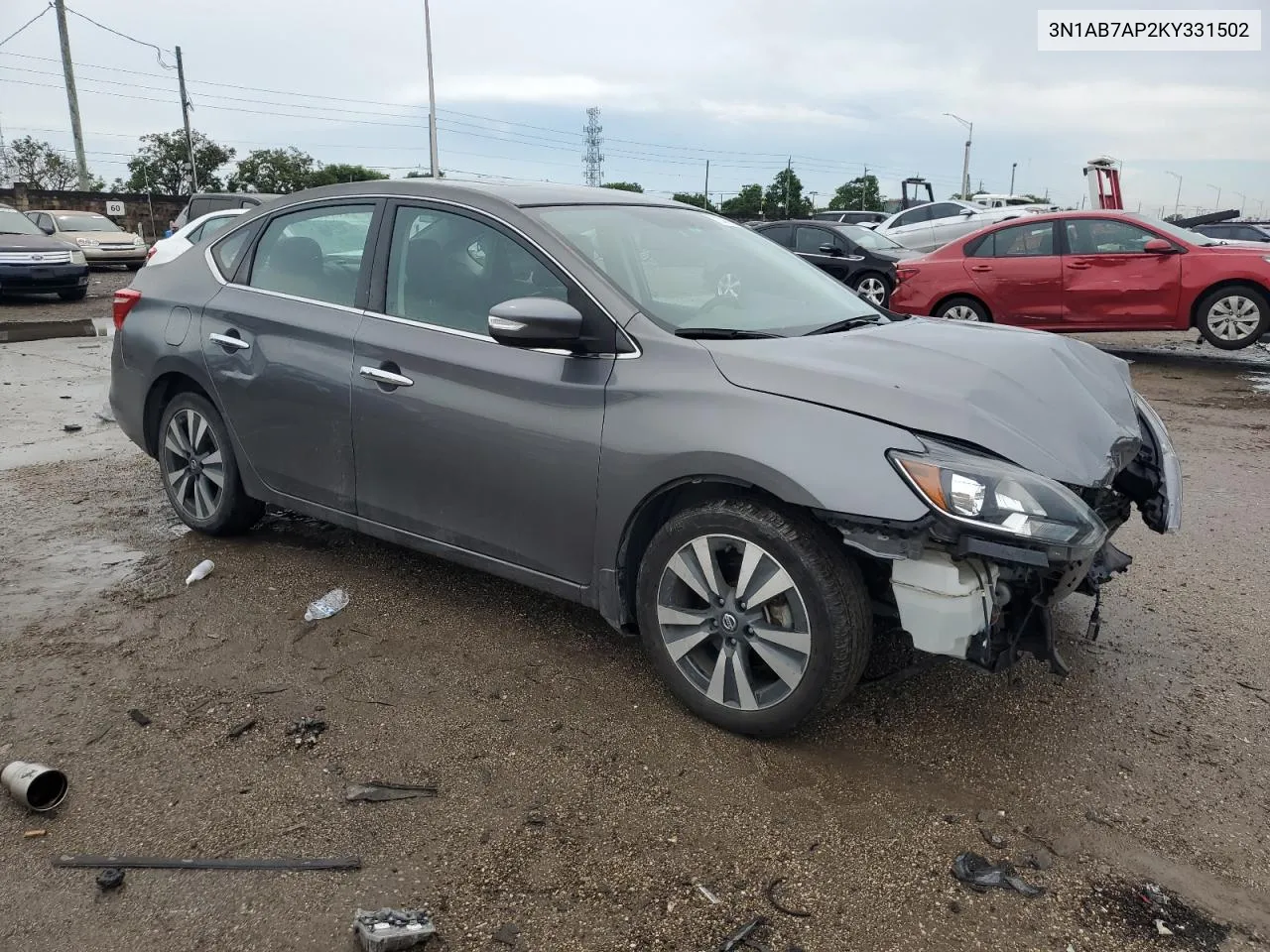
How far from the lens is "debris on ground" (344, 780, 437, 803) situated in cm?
280

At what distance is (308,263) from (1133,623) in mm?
3778

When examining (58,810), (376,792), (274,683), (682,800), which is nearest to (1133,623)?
(682,800)

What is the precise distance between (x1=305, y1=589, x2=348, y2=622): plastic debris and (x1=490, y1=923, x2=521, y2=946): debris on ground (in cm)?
202

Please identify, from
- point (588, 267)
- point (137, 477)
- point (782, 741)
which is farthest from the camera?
point (137, 477)

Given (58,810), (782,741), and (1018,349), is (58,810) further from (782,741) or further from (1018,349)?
(1018,349)

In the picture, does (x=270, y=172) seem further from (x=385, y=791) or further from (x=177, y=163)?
(x=385, y=791)

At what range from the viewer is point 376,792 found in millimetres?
2822

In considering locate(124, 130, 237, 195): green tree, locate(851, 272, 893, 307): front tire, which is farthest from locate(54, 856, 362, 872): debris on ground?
locate(124, 130, 237, 195): green tree

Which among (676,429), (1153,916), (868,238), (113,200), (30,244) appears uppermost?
(113,200)

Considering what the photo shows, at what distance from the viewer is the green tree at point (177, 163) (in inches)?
1950

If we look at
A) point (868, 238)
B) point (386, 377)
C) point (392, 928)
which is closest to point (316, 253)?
point (386, 377)

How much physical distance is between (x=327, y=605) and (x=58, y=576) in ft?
4.47

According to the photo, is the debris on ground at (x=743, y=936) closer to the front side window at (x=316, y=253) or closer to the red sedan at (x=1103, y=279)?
the front side window at (x=316, y=253)

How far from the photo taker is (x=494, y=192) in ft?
12.3
